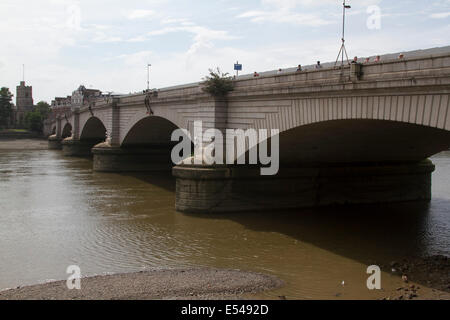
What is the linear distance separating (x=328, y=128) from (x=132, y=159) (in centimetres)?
2311

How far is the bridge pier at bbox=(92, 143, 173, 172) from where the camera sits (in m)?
38.3

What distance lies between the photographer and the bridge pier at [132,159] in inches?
Answer: 1507

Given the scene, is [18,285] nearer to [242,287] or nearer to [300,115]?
[242,287]

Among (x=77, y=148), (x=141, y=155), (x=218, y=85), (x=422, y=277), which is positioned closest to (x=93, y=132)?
(x=77, y=148)

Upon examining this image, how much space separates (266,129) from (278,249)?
15.7 ft

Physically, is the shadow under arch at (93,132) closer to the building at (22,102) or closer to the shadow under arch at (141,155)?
the shadow under arch at (141,155)

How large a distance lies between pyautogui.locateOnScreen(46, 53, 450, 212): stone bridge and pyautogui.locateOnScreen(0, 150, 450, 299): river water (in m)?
0.85

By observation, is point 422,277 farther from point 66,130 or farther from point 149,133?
point 66,130

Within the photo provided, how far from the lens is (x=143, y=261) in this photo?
14672 mm

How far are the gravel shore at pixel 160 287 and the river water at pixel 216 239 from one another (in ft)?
2.07

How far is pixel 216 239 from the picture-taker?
56.2ft

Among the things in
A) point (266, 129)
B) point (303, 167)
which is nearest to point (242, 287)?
Result: point (266, 129)

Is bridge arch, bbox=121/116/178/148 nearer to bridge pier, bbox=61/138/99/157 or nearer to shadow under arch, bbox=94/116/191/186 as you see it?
shadow under arch, bbox=94/116/191/186

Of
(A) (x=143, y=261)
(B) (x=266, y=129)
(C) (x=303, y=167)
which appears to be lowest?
(A) (x=143, y=261)
